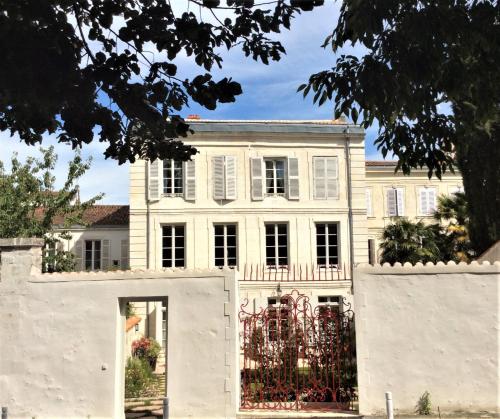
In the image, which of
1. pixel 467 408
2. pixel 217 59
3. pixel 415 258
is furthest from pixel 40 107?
pixel 415 258

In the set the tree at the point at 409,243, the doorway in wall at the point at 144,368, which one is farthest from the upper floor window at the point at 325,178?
the doorway in wall at the point at 144,368

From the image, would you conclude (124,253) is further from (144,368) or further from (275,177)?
(144,368)

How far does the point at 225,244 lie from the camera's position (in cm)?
2328

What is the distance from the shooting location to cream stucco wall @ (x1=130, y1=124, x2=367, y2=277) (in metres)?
23.1

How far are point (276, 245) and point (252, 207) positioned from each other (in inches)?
67.1

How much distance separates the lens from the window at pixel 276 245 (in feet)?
76.1

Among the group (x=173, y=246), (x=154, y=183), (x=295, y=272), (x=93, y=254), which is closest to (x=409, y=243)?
(x=295, y=272)

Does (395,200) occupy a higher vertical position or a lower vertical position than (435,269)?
higher

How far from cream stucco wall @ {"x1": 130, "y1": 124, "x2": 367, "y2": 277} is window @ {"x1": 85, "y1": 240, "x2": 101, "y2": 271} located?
5.20 meters

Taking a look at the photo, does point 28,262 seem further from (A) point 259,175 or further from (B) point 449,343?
(A) point 259,175

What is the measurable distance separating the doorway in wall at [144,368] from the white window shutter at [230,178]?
4.94m

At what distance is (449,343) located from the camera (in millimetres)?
9656

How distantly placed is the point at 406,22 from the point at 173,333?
618 centimetres

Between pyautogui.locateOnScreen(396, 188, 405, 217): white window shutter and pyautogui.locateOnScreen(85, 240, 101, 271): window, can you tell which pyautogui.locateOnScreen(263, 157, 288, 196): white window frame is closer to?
pyautogui.locateOnScreen(85, 240, 101, 271): window
